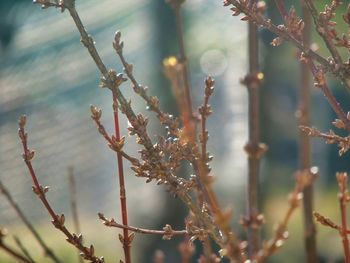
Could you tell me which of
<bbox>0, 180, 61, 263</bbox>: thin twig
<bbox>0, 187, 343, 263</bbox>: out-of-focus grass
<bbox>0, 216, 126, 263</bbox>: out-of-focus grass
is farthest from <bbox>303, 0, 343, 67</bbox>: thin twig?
<bbox>0, 216, 126, 263</bbox>: out-of-focus grass

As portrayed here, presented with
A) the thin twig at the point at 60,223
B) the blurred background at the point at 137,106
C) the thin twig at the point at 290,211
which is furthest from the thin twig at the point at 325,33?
the blurred background at the point at 137,106

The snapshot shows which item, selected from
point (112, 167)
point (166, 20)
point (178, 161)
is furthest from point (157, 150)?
point (112, 167)

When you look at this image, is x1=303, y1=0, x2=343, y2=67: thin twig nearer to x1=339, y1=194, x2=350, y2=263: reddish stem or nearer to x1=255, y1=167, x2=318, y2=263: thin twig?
x1=339, y1=194, x2=350, y2=263: reddish stem

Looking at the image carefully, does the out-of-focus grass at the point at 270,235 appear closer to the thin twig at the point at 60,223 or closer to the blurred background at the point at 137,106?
the blurred background at the point at 137,106

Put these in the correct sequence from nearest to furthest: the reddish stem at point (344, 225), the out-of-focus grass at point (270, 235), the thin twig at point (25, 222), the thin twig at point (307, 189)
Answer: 1. the reddish stem at point (344, 225)
2. the thin twig at point (25, 222)
3. the thin twig at point (307, 189)
4. the out-of-focus grass at point (270, 235)

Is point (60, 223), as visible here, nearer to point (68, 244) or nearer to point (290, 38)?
point (290, 38)

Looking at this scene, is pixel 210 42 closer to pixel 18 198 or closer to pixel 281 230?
pixel 18 198

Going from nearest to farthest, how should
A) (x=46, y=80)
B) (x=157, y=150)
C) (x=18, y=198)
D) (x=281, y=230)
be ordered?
(x=281, y=230) → (x=157, y=150) → (x=18, y=198) → (x=46, y=80)

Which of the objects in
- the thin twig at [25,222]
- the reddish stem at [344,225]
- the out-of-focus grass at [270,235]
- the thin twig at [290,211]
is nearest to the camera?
the thin twig at [290,211]

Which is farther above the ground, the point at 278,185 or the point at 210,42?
the point at 210,42
